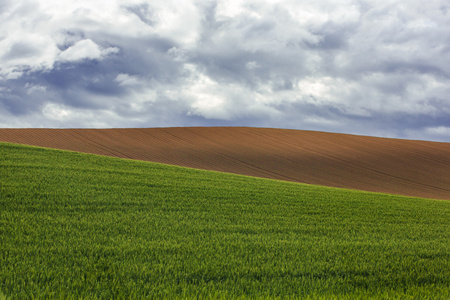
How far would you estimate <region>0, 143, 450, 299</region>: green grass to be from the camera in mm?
4766

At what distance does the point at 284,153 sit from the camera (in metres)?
42.3

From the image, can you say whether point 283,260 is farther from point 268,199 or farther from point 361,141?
point 361,141

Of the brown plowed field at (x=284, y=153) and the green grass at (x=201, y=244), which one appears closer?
the green grass at (x=201, y=244)

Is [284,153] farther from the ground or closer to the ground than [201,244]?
farther from the ground

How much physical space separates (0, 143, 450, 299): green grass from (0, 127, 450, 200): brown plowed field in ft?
70.4

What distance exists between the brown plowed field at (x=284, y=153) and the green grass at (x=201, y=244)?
21.5 m

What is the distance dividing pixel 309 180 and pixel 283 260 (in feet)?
88.2

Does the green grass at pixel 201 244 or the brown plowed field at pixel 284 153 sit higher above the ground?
the brown plowed field at pixel 284 153

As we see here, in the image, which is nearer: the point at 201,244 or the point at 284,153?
the point at 201,244

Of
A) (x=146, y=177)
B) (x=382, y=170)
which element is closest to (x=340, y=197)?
(x=146, y=177)

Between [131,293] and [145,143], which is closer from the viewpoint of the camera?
[131,293]

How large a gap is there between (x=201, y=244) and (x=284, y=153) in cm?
3651

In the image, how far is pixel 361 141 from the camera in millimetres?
53438

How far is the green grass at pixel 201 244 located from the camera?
4766mm
